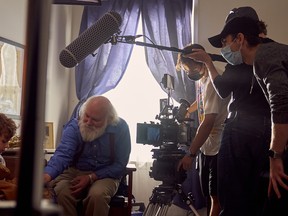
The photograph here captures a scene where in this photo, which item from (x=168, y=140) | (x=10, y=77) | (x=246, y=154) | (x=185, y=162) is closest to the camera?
(x=246, y=154)

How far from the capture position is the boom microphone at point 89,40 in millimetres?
1888

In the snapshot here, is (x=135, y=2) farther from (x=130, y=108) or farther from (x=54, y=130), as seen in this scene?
(x=54, y=130)

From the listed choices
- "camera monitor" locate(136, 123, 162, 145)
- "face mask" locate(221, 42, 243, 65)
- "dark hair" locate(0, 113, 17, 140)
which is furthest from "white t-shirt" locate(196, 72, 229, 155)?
"dark hair" locate(0, 113, 17, 140)

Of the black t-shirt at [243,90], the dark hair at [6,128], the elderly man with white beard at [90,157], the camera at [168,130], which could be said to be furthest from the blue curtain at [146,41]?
the black t-shirt at [243,90]

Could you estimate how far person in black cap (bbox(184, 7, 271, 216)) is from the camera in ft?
4.97

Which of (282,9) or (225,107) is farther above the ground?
(282,9)

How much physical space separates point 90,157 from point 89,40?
796 millimetres

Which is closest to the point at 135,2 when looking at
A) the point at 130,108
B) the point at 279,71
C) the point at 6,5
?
the point at 130,108

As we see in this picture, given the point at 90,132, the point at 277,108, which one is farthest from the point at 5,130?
the point at 277,108

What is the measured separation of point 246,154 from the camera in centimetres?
154

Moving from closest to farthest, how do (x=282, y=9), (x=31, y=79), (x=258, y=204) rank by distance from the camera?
(x=31, y=79) → (x=258, y=204) → (x=282, y=9)

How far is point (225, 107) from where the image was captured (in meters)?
2.32

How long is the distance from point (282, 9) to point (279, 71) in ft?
7.92

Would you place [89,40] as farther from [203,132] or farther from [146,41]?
[146,41]
